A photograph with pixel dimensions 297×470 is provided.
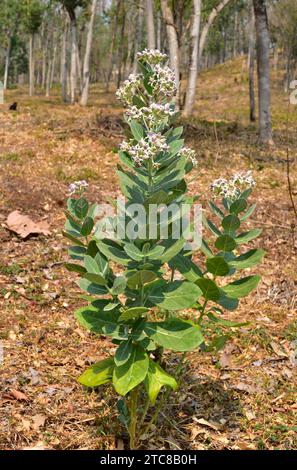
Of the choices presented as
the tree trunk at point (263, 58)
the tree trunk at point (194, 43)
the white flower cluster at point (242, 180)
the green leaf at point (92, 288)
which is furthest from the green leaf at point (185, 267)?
the tree trunk at point (194, 43)

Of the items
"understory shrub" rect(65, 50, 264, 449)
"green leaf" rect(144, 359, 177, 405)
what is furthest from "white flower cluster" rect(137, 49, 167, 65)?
"green leaf" rect(144, 359, 177, 405)

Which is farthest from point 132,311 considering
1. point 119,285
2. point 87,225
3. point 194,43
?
point 194,43

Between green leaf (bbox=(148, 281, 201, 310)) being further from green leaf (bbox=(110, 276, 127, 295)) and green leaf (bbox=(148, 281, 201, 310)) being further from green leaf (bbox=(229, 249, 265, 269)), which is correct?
green leaf (bbox=(229, 249, 265, 269))

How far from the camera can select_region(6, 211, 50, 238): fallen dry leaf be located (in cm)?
595

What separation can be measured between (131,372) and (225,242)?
790 mm

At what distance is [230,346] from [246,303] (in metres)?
0.92

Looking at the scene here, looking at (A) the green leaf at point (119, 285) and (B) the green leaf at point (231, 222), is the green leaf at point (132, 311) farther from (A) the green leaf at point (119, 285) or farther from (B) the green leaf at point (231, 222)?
(B) the green leaf at point (231, 222)

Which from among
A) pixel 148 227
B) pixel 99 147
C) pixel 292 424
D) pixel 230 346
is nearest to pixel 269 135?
pixel 99 147

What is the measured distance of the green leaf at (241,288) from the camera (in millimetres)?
2459

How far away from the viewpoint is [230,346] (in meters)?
4.26

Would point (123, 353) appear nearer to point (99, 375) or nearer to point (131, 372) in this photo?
point (131, 372)

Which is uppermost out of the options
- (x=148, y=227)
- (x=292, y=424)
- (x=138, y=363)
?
(x=148, y=227)

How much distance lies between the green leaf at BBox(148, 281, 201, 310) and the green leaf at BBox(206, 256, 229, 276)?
0.57 ft

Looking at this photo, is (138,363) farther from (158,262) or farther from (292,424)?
(292,424)
